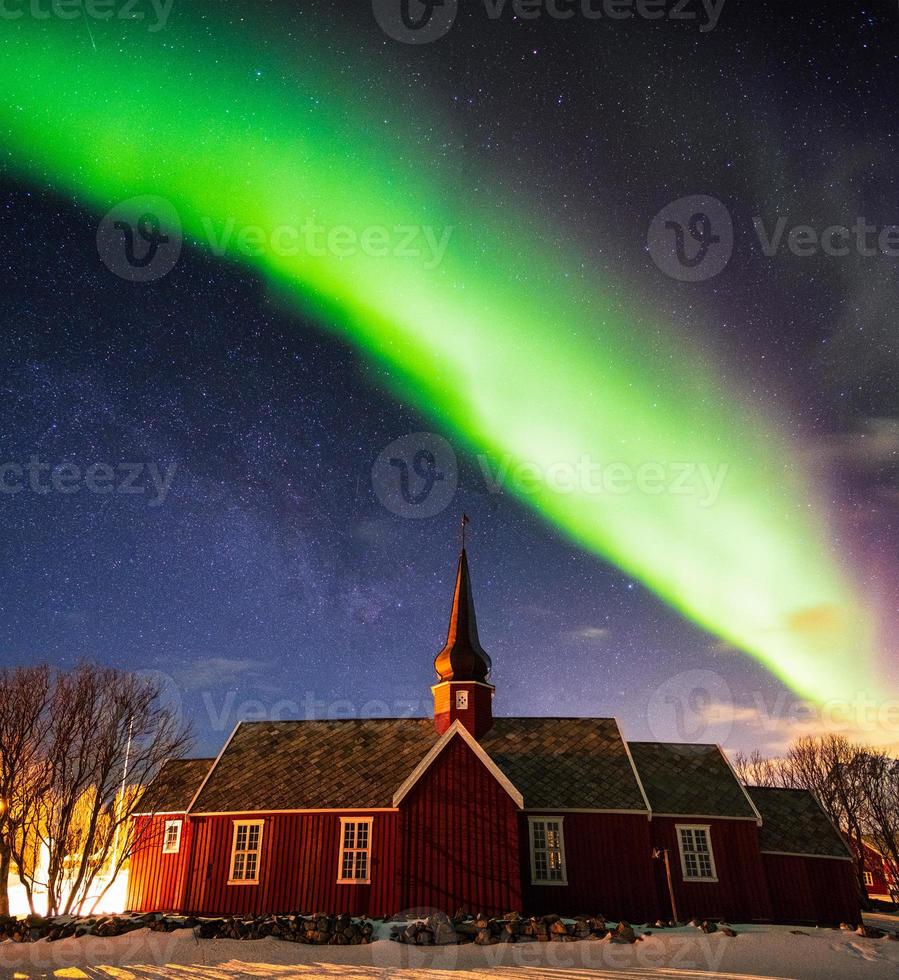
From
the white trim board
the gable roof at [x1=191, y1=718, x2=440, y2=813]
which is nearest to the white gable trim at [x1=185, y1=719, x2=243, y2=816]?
the gable roof at [x1=191, y1=718, x2=440, y2=813]

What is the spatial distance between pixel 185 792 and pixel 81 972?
1532cm

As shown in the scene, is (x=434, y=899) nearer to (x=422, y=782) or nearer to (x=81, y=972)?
(x=422, y=782)

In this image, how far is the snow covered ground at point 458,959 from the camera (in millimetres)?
17438

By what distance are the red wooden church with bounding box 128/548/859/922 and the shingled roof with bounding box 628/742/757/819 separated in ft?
0.26

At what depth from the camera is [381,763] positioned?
102ft

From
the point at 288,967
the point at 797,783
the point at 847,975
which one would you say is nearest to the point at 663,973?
the point at 847,975

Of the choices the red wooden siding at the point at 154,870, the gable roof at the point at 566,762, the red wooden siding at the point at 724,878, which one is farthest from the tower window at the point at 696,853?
the red wooden siding at the point at 154,870

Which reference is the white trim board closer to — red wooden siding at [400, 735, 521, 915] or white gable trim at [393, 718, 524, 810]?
white gable trim at [393, 718, 524, 810]

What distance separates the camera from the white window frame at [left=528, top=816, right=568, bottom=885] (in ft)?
90.0

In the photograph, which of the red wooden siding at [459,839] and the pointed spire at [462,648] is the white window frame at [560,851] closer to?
the red wooden siding at [459,839]

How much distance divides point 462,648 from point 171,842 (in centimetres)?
1429

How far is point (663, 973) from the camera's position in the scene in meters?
17.9

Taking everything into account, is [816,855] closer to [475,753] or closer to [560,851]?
[560,851]

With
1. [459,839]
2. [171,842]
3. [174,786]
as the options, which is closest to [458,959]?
[459,839]
